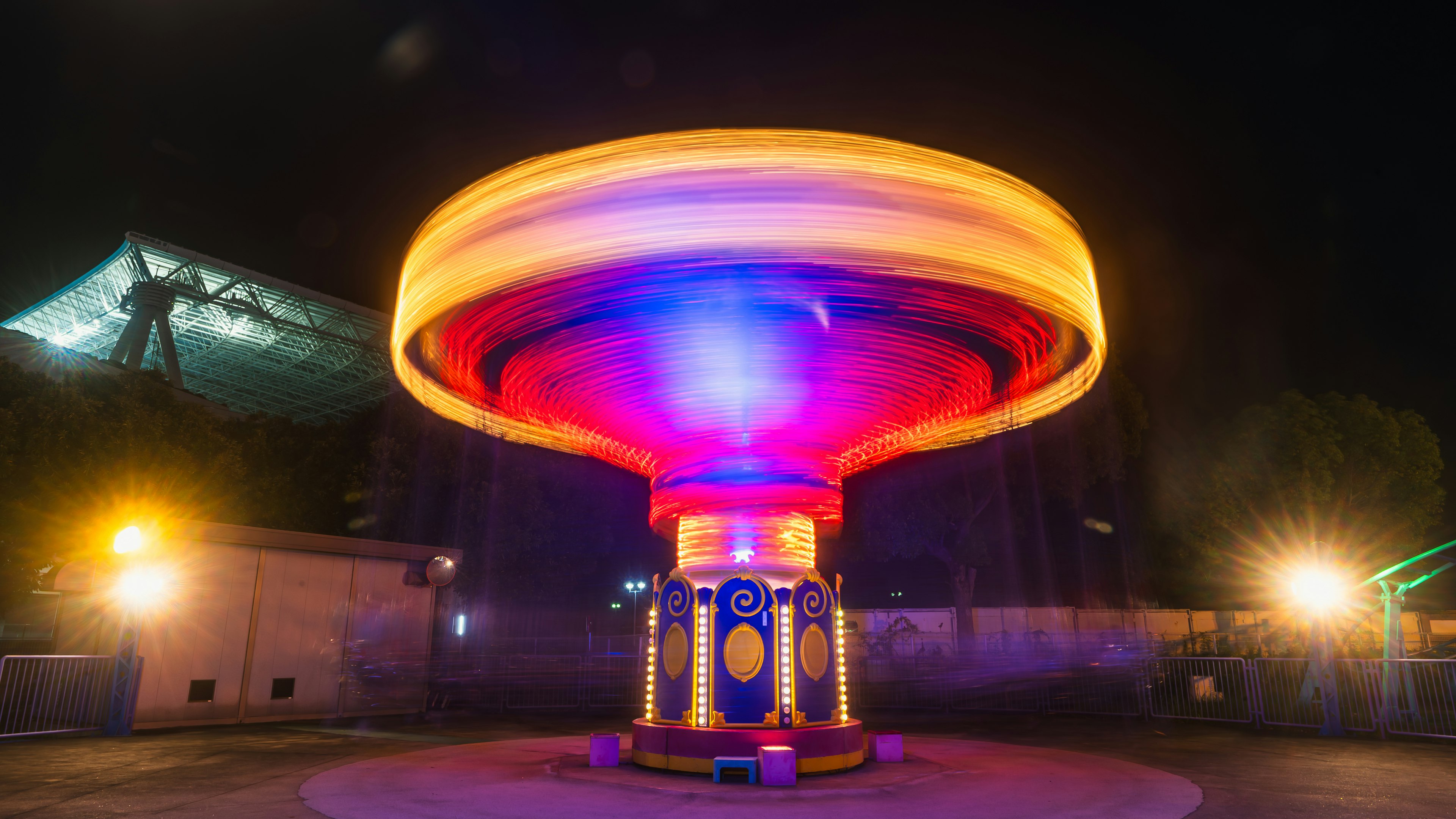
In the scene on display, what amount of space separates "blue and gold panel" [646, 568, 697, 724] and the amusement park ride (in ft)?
0.11

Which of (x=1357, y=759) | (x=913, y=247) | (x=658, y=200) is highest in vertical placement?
(x=658, y=200)

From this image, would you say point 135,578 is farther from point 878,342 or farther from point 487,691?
point 878,342

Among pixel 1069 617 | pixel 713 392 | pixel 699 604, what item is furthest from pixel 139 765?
pixel 1069 617

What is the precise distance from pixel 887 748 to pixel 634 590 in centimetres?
3127

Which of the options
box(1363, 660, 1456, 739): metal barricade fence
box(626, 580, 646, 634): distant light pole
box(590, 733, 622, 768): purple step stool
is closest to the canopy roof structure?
box(626, 580, 646, 634): distant light pole

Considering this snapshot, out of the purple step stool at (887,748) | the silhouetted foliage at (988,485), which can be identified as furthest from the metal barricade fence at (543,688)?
the silhouetted foliage at (988,485)

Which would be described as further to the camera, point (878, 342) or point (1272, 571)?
point (1272, 571)

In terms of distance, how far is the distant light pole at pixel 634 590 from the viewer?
39969 millimetres

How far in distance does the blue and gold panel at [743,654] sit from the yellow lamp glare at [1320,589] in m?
11.1

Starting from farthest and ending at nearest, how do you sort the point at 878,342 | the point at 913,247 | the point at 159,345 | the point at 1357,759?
the point at 159,345 → the point at 1357,759 → the point at 878,342 → the point at 913,247

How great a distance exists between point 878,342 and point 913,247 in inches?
59.3

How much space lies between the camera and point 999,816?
689 cm

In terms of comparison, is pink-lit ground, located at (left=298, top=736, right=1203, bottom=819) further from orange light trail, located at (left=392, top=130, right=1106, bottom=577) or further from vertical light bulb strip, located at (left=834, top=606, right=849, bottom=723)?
orange light trail, located at (left=392, top=130, right=1106, bottom=577)

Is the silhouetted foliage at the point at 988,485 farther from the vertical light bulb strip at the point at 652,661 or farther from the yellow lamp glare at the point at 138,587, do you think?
the yellow lamp glare at the point at 138,587
